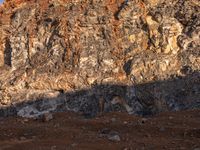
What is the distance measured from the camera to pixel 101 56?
28375 mm

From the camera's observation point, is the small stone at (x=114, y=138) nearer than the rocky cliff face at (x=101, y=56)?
Yes

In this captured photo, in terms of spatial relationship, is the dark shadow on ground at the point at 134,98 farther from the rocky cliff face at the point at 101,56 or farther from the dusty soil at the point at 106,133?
the dusty soil at the point at 106,133

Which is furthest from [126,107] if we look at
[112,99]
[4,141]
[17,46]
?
[4,141]

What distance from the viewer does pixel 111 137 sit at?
57.5 ft

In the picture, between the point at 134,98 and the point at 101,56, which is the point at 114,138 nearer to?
the point at 134,98

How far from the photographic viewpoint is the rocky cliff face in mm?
26953

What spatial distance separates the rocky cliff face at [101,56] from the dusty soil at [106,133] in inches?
134

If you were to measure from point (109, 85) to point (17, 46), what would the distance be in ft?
21.5

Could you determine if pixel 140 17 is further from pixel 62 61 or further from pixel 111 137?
pixel 111 137

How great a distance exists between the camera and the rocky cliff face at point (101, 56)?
27.0 meters

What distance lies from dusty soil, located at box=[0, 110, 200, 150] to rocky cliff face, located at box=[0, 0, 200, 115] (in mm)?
3410

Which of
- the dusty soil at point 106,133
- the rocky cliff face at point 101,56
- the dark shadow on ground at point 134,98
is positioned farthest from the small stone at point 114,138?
Result: the rocky cliff face at point 101,56

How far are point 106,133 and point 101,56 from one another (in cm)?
979

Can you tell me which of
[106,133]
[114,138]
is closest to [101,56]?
[106,133]
